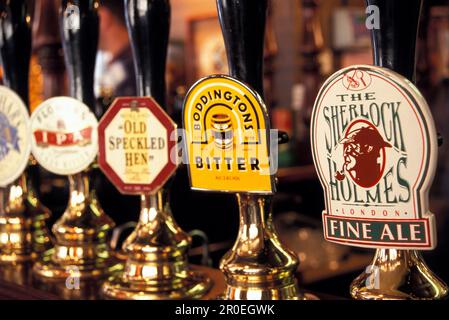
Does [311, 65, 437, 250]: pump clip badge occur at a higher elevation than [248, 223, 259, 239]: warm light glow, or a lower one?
higher

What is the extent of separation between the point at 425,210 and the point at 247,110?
0.70ft

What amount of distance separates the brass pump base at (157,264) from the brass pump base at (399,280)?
29 cm

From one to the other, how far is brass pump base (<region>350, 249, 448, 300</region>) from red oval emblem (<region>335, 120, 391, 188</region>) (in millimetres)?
85

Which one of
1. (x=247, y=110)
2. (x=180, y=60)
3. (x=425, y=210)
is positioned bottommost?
(x=425, y=210)

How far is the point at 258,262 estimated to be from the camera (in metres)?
0.75

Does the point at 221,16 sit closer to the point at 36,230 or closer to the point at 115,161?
the point at 115,161

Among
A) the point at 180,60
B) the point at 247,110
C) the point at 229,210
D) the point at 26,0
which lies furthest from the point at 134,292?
the point at 180,60

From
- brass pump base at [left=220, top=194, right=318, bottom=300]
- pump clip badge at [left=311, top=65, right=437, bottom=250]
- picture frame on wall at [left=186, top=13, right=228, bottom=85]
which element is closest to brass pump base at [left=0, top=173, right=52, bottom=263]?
brass pump base at [left=220, top=194, right=318, bottom=300]

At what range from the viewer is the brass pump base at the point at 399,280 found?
636 millimetres

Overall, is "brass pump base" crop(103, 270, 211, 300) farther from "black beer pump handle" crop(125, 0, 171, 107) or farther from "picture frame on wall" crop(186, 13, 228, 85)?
"picture frame on wall" crop(186, 13, 228, 85)

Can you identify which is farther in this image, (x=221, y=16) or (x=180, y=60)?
(x=180, y=60)

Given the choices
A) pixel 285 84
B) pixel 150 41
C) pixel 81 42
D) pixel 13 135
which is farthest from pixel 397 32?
pixel 285 84

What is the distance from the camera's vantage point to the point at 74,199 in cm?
105

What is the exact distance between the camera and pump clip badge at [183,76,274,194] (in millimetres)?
699
